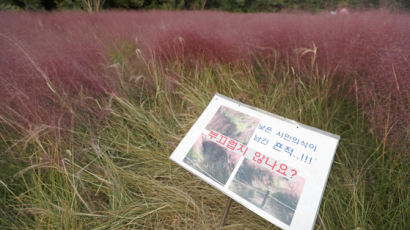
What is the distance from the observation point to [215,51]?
152cm

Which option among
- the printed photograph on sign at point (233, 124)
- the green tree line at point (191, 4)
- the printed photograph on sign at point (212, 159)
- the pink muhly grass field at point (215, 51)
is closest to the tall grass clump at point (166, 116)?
the pink muhly grass field at point (215, 51)

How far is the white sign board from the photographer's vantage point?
0.57m

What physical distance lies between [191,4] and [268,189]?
5315 mm

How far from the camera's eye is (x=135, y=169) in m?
1.08

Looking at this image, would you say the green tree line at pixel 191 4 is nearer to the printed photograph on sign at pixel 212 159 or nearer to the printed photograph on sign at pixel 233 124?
the printed photograph on sign at pixel 233 124

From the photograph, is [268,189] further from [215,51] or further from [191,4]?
[191,4]

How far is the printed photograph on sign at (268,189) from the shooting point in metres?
0.57

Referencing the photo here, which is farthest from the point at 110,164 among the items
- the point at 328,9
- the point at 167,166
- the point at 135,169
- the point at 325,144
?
the point at 328,9

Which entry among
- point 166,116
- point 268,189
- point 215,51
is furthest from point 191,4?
point 268,189

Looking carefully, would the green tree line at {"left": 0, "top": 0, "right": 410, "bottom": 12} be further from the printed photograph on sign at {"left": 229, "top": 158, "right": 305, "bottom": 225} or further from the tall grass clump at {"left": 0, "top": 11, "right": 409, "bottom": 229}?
the printed photograph on sign at {"left": 229, "top": 158, "right": 305, "bottom": 225}

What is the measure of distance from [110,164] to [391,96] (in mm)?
1347

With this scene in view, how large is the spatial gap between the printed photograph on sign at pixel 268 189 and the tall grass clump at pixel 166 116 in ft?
0.86

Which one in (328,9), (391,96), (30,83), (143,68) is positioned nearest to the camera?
(391,96)

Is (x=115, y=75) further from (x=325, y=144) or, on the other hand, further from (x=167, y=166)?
(x=325, y=144)
